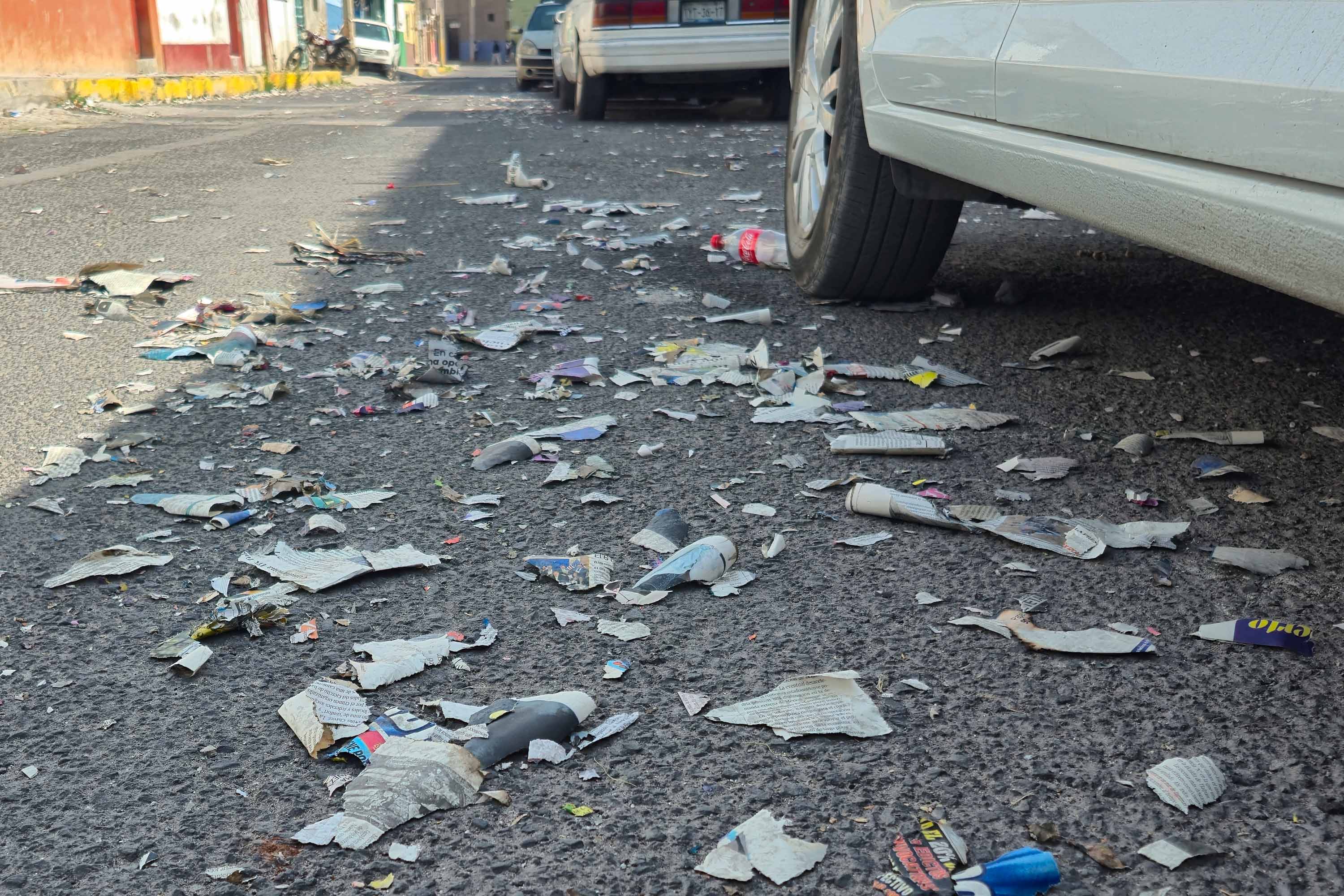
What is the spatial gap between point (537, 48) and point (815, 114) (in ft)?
60.7

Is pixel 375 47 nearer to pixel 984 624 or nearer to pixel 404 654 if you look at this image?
pixel 404 654

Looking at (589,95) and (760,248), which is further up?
(589,95)

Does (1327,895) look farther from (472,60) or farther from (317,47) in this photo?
(472,60)

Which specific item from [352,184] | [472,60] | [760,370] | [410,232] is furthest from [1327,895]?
[472,60]

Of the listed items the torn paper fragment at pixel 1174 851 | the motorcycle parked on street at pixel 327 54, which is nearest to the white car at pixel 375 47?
the motorcycle parked on street at pixel 327 54

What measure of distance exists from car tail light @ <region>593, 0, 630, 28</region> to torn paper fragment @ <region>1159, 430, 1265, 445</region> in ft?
26.2

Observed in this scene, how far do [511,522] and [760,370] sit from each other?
1007 mm

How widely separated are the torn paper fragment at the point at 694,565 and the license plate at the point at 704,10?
26.9 ft

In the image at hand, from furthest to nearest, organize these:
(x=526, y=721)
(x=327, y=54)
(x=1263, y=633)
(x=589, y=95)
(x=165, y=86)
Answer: (x=327, y=54) < (x=165, y=86) < (x=589, y=95) < (x=1263, y=633) < (x=526, y=721)

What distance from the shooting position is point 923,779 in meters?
1.29

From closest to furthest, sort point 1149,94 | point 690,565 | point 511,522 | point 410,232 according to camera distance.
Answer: point 1149,94
point 690,565
point 511,522
point 410,232

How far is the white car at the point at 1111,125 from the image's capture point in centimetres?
128

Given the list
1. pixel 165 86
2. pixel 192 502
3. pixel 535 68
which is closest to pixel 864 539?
pixel 192 502

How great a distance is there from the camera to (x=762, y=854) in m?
1.18
